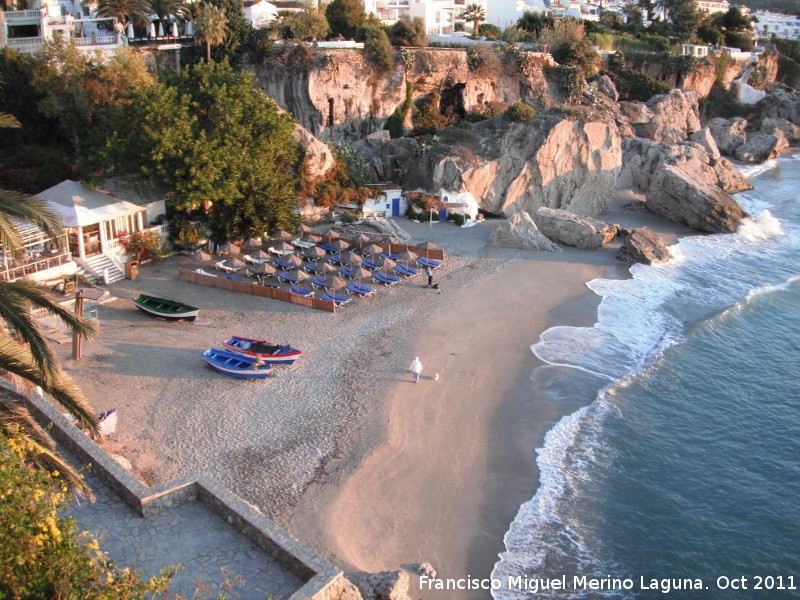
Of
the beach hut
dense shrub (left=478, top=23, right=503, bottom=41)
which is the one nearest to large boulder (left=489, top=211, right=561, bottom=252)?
the beach hut

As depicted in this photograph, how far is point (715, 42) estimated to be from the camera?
81.4 meters

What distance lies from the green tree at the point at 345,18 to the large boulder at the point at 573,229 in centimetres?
2550

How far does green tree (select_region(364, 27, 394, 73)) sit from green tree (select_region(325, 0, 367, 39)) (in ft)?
19.9

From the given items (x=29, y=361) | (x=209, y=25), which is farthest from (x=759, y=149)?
(x=29, y=361)

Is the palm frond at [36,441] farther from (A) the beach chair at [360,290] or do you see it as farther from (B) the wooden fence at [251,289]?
(A) the beach chair at [360,290]

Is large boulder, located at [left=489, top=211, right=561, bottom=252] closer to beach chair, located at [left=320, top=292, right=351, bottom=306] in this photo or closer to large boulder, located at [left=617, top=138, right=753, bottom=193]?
beach chair, located at [left=320, top=292, right=351, bottom=306]

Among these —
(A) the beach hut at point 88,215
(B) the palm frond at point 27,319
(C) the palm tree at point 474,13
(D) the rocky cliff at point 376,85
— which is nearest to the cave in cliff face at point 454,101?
(D) the rocky cliff at point 376,85

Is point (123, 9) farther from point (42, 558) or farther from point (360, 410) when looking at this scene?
point (42, 558)

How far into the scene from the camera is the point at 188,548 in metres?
11.1

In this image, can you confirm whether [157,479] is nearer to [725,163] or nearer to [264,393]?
[264,393]

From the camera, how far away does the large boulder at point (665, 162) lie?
46750 mm

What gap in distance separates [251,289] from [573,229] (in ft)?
58.6

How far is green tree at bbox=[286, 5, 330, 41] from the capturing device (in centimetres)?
Answer: 4622

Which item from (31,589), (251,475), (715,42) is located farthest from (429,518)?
(715,42)
